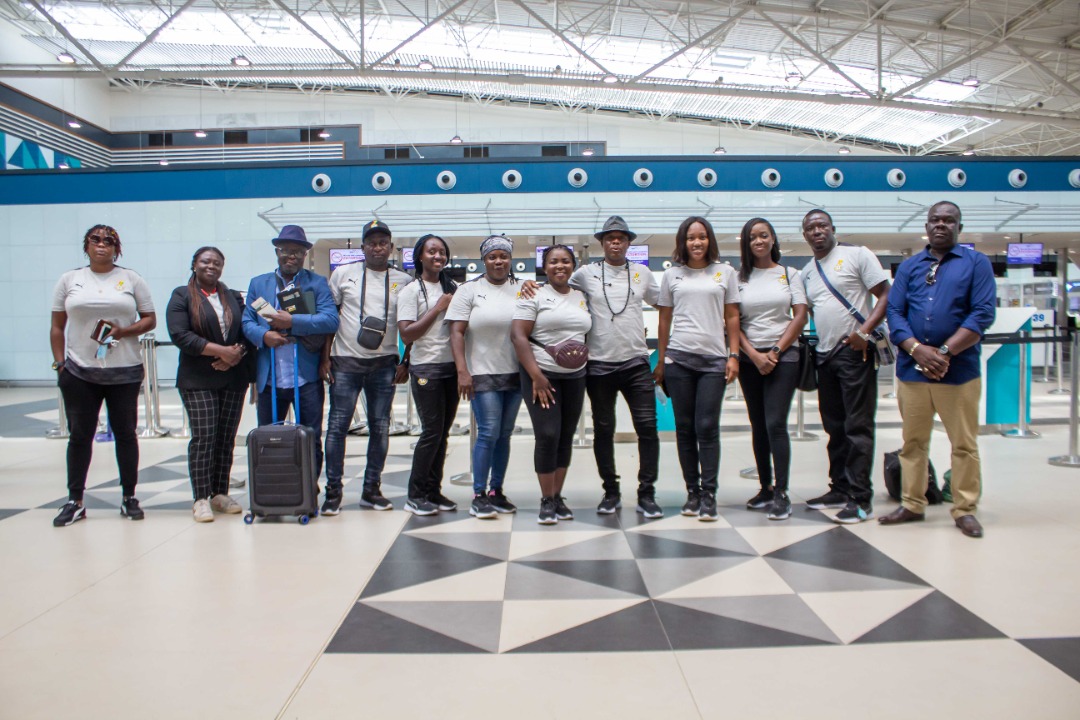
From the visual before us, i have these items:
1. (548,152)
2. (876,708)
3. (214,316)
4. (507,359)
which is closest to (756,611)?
(876,708)

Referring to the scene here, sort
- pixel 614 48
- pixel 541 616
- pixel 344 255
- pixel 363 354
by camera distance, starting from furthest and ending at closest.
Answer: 1. pixel 614 48
2. pixel 344 255
3. pixel 363 354
4. pixel 541 616

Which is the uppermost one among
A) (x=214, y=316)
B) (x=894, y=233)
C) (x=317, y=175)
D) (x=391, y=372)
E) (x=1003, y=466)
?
(x=317, y=175)

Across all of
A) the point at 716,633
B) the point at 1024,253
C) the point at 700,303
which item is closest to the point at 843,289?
the point at 700,303

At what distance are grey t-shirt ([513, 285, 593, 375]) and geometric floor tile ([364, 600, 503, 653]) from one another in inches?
49.0

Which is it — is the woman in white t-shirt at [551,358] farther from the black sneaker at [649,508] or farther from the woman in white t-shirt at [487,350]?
the black sneaker at [649,508]

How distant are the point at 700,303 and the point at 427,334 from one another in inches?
52.2

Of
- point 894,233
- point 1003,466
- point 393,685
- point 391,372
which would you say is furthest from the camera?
point 894,233

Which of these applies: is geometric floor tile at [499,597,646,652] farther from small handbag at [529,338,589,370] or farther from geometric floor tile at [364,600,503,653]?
small handbag at [529,338,589,370]

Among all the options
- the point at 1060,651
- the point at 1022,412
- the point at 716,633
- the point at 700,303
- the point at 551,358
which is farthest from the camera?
the point at 1022,412

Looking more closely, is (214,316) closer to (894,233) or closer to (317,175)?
(317,175)

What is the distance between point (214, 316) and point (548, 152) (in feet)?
62.5

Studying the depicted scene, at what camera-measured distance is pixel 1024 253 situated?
11227 mm

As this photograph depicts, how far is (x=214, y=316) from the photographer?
3.59m

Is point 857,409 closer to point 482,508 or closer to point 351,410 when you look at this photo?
point 482,508
